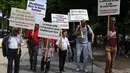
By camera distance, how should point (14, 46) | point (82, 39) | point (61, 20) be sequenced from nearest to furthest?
1. point (14, 46)
2. point (82, 39)
3. point (61, 20)

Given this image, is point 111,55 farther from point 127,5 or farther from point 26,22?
point 127,5

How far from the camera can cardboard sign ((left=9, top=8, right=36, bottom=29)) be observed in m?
12.1

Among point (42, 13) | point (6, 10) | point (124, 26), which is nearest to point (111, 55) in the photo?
point (42, 13)

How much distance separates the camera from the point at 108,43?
12.0 m

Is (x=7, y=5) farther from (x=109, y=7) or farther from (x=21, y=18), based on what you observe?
(x=21, y=18)

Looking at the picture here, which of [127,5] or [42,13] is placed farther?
[127,5]

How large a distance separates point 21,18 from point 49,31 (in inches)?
50.6

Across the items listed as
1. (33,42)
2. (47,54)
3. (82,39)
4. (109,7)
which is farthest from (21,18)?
(109,7)

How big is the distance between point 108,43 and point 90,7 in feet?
30.9

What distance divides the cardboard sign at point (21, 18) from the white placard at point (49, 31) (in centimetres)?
88

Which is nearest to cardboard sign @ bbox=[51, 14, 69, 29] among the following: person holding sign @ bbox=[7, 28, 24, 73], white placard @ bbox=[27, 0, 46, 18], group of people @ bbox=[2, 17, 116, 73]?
white placard @ bbox=[27, 0, 46, 18]

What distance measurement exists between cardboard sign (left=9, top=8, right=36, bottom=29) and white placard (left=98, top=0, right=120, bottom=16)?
245 cm

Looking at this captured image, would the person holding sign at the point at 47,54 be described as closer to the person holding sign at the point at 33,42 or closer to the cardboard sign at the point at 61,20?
the person holding sign at the point at 33,42

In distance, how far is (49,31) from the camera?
42.8 ft
